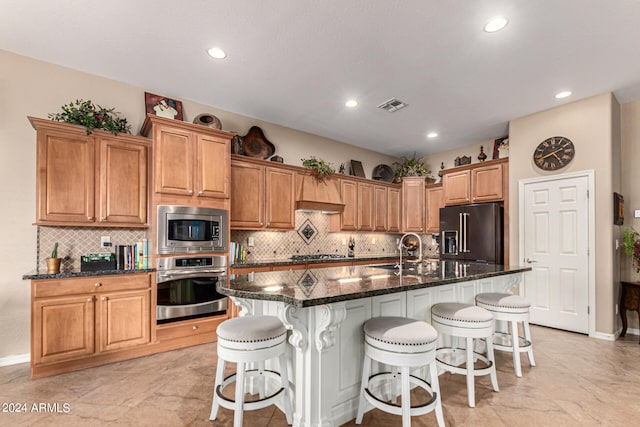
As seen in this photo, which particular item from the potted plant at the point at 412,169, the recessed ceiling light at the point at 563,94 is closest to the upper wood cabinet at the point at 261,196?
the potted plant at the point at 412,169

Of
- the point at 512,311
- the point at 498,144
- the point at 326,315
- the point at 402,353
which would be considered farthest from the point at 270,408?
the point at 498,144

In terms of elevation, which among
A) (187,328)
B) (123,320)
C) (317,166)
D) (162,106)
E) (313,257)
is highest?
(162,106)

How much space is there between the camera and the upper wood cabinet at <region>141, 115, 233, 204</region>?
134 inches

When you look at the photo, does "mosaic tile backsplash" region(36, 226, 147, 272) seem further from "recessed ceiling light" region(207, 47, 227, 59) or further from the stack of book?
"recessed ceiling light" region(207, 47, 227, 59)

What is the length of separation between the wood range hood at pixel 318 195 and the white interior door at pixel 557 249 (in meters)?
2.82

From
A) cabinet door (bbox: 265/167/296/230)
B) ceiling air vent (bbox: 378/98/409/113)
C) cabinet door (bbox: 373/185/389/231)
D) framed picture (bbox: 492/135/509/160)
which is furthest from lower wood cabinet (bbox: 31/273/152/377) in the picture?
framed picture (bbox: 492/135/509/160)

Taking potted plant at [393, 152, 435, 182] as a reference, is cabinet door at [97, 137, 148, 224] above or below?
below

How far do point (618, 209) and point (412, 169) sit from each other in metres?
3.34

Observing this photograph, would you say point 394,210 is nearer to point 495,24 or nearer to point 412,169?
point 412,169

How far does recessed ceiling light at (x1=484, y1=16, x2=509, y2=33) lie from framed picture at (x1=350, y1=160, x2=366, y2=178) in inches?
141

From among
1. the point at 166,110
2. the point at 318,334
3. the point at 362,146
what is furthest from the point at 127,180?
the point at 362,146

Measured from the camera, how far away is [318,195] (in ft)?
16.8

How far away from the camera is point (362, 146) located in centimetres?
623

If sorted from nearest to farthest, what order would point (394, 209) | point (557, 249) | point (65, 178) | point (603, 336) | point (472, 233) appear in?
1. point (65, 178)
2. point (603, 336)
3. point (557, 249)
4. point (472, 233)
5. point (394, 209)
